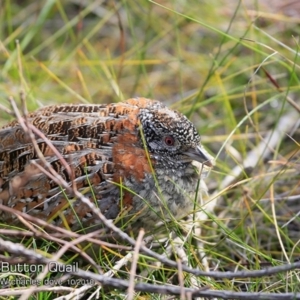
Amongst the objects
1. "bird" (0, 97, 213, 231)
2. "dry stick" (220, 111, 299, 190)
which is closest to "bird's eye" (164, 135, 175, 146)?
"bird" (0, 97, 213, 231)

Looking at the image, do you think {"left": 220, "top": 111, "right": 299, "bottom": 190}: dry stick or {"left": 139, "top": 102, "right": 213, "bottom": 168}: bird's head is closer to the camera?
{"left": 139, "top": 102, "right": 213, "bottom": 168}: bird's head

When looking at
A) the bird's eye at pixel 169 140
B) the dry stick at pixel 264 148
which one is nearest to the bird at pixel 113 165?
the bird's eye at pixel 169 140

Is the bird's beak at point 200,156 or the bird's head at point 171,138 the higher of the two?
the bird's head at point 171,138

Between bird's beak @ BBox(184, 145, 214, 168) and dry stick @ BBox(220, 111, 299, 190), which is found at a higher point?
dry stick @ BBox(220, 111, 299, 190)

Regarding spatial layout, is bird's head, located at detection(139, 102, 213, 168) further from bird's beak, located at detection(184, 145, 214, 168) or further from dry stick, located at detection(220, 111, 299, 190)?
dry stick, located at detection(220, 111, 299, 190)

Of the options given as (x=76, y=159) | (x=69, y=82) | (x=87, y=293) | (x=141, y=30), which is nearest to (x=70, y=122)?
(x=76, y=159)

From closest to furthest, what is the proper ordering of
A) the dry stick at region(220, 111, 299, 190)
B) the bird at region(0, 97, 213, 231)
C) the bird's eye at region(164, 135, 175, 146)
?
the bird at region(0, 97, 213, 231)
the bird's eye at region(164, 135, 175, 146)
the dry stick at region(220, 111, 299, 190)

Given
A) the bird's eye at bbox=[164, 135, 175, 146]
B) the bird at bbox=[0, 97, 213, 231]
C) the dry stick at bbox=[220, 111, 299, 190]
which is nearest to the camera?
the bird at bbox=[0, 97, 213, 231]

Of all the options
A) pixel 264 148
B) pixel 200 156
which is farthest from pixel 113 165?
pixel 264 148

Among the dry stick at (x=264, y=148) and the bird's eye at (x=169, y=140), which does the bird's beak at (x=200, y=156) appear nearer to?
the bird's eye at (x=169, y=140)
